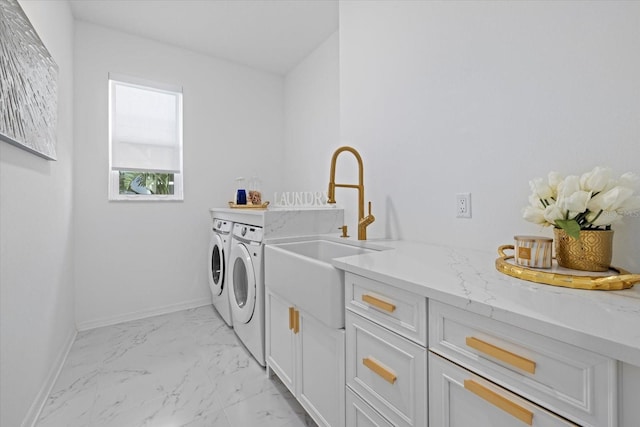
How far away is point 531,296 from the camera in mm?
685

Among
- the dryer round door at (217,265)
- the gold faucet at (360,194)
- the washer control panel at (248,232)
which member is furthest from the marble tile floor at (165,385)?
the gold faucet at (360,194)

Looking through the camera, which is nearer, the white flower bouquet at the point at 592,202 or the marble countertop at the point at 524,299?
the marble countertop at the point at 524,299

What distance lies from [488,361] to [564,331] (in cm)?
19

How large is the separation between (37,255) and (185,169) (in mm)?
1512

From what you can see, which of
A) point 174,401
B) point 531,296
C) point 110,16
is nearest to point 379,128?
point 531,296

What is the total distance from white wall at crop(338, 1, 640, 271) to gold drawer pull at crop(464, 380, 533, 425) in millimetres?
717

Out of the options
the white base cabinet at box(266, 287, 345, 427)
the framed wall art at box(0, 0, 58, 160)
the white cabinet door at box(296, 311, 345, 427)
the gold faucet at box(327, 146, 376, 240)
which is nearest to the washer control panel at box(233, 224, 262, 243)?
the white base cabinet at box(266, 287, 345, 427)

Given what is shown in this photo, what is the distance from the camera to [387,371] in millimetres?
891

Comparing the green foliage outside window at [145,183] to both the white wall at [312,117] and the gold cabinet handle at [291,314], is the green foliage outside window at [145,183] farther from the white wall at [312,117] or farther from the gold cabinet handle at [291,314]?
the gold cabinet handle at [291,314]

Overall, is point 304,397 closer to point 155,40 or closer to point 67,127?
point 67,127

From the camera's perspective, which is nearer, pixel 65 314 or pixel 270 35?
pixel 65 314

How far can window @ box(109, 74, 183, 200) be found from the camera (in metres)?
2.57

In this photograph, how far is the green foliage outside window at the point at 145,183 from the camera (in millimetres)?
2648

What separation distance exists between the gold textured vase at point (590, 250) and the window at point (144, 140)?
9.70 feet
